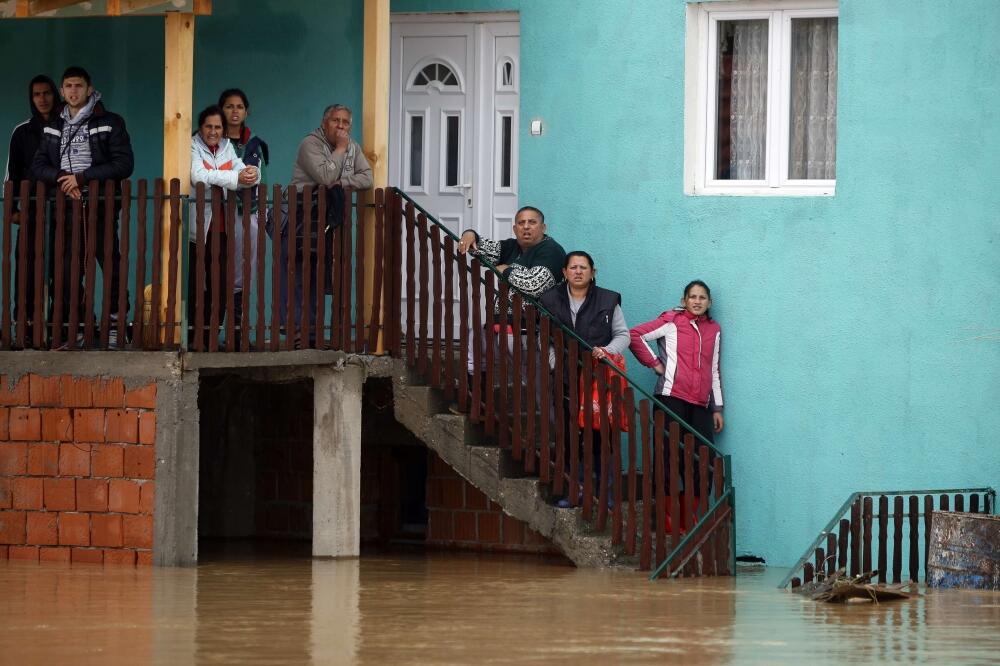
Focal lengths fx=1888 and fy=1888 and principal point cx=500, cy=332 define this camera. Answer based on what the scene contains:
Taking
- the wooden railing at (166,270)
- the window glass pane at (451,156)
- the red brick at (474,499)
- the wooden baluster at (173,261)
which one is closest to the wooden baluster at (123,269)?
the wooden railing at (166,270)

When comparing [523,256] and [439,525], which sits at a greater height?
[523,256]

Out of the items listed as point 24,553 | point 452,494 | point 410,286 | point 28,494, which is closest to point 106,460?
point 28,494

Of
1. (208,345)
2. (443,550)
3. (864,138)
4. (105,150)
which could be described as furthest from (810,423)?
(105,150)

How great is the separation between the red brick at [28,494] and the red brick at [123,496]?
0.54 meters

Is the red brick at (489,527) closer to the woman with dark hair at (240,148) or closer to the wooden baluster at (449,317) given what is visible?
the wooden baluster at (449,317)

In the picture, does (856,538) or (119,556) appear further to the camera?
(119,556)

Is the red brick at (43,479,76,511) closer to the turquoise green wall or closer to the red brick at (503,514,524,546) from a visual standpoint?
the red brick at (503,514,524,546)

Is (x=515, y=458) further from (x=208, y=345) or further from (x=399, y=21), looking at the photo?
(x=399, y=21)

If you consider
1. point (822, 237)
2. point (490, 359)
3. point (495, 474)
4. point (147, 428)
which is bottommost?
point (495, 474)

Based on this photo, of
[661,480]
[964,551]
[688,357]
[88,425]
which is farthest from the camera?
[688,357]

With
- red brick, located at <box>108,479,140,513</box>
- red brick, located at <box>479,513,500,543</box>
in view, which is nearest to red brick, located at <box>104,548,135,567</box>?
red brick, located at <box>108,479,140,513</box>

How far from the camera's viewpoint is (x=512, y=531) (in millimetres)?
15586

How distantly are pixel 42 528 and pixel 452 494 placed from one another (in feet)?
12.6

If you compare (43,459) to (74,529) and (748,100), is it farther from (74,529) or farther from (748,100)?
(748,100)
